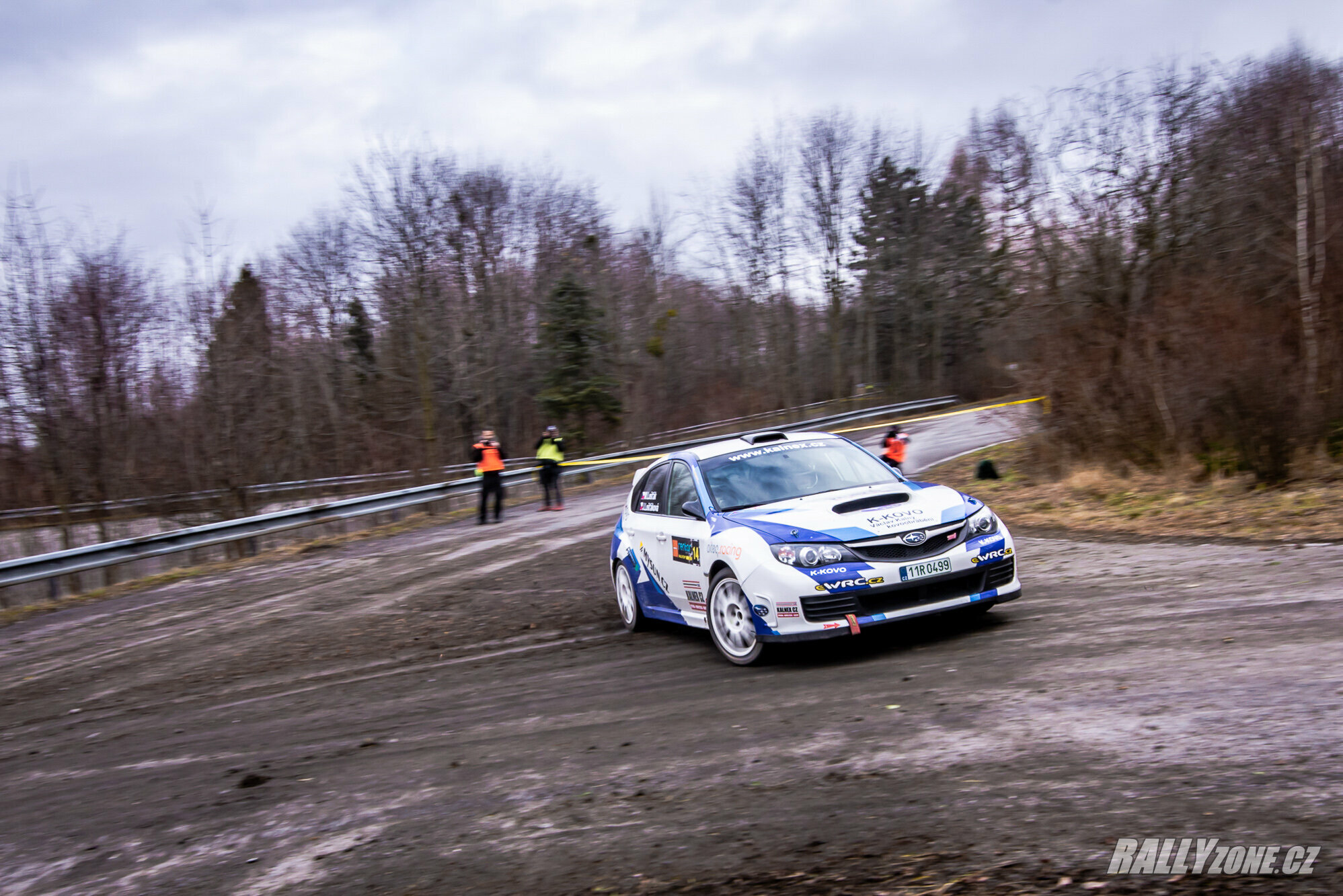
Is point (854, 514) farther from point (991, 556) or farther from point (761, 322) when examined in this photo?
point (761, 322)

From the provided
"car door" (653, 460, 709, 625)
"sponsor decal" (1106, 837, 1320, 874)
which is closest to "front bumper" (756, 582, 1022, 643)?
"car door" (653, 460, 709, 625)

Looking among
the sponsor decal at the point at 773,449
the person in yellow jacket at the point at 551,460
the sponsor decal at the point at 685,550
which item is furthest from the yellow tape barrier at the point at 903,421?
the sponsor decal at the point at 685,550

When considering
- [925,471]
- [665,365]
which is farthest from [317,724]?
[665,365]

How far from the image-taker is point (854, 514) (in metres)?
7.21

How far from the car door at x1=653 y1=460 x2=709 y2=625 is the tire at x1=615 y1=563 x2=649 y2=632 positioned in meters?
0.74

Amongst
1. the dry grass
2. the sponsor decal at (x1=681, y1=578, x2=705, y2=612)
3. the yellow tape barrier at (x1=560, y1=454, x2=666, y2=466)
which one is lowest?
the dry grass

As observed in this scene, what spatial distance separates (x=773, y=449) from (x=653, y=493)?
123cm

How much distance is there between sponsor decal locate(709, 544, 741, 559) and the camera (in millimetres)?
7254

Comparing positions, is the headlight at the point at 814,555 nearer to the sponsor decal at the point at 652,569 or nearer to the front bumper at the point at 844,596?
the front bumper at the point at 844,596

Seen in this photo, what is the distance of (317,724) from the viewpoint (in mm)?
6918

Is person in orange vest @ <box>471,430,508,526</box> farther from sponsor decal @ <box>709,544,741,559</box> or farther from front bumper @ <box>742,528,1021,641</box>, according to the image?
front bumper @ <box>742,528,1021,641</box>

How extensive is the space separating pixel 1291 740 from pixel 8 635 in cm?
1380

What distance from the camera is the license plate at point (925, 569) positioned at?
6875 mm

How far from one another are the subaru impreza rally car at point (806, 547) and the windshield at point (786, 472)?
0.04 feet
